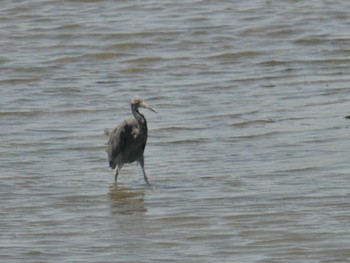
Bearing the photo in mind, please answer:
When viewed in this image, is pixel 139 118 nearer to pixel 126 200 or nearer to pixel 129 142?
pixel 129 142

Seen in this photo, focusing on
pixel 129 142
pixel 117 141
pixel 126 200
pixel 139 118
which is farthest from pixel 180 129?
pixel 126 200

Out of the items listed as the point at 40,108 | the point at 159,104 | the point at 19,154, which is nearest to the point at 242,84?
the point at 159,104

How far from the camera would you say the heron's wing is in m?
11.5

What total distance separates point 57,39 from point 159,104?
18.4ft

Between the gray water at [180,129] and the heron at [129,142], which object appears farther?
the heron at [129,142]

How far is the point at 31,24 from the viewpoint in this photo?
840 inches

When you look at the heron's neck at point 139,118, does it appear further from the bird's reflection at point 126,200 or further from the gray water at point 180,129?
the bird's reflection at point 126,200

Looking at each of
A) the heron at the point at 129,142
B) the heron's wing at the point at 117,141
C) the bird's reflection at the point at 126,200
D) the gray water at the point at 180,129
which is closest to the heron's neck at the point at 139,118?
the heron at the point at 129,142

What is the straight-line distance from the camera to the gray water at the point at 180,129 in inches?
353

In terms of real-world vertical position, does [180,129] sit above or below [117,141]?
below

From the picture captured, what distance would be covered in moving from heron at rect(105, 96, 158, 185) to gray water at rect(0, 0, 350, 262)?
0.23m

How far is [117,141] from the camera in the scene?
11680mm

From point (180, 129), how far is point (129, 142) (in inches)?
66.7

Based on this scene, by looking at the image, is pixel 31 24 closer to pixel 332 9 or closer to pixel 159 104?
pixel 332 9
